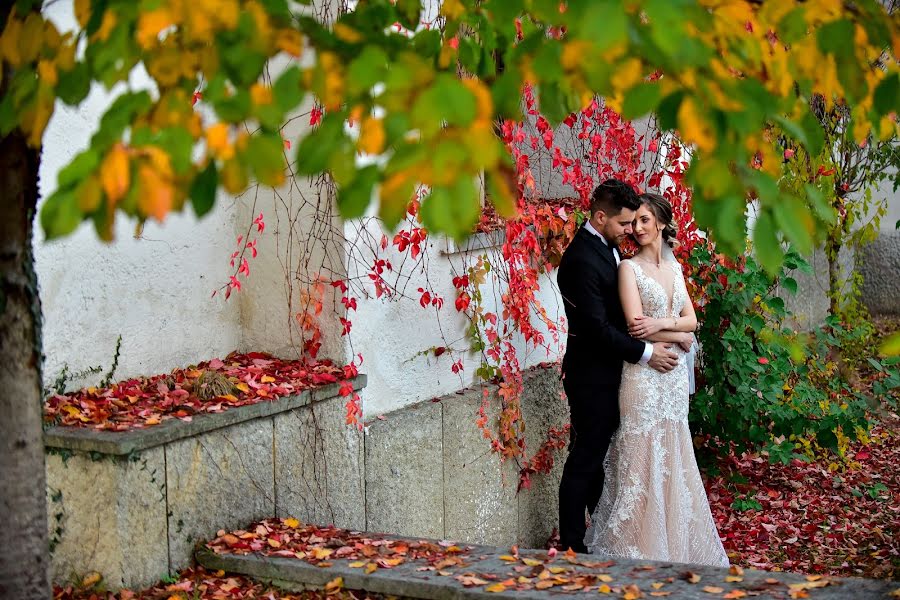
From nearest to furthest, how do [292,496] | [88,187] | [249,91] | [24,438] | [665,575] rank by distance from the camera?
[88,187], [249,91], [24,438], [665,575], [292,496]

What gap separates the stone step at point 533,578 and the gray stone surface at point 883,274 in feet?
34.0

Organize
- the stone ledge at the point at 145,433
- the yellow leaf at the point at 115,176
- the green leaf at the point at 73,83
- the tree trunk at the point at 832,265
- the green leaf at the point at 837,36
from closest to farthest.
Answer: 1. the yellow leaf at the point at 115,176
2. the green leaf at the point at 837,36
3. the green leaf at the point at 73,83
4. the stone ledge at the point at 145,433
5. the tree trunk at the point at 832,265

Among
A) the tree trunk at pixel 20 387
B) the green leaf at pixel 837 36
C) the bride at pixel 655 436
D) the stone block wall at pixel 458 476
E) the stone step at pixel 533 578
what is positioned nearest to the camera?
the green leaf at pixel 837 36

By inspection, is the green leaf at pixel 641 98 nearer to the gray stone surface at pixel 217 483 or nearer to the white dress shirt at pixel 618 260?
the gray stone surface at pixel 217 483

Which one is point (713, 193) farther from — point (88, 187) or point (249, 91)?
point (88, 187)

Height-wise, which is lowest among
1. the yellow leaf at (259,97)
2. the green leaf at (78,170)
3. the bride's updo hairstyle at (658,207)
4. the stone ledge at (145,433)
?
the stone ledge at (145,433)

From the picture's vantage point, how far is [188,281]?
5215mm

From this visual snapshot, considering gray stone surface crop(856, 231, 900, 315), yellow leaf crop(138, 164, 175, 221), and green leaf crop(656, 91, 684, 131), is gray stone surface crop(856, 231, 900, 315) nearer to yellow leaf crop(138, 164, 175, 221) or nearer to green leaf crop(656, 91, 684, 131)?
green leaf crop(656, 91, 684, 131)

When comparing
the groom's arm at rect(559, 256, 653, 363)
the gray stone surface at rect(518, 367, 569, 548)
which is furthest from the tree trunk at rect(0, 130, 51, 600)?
the gray stone surface at rect(518, 367, 569, 548)

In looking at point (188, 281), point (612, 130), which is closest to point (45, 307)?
point (188, 281)

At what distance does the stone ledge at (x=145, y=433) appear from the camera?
4027mm

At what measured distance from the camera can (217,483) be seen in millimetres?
4492

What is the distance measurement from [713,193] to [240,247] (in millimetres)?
3794

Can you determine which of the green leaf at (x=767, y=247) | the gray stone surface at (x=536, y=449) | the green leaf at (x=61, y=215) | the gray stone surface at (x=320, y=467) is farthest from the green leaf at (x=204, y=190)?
the gray stone surface at (x=536, y=449)
